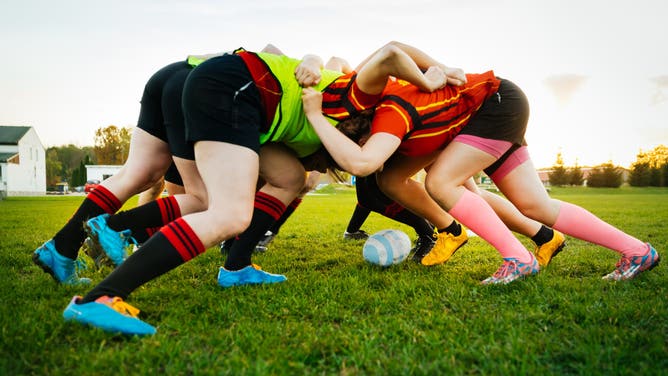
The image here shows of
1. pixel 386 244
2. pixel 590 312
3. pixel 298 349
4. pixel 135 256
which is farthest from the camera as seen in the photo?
pixel 386 244

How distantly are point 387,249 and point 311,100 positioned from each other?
1754 millimetres

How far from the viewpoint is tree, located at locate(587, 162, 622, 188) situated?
52312 millimetres

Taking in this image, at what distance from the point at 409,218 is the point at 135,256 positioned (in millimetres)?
2970

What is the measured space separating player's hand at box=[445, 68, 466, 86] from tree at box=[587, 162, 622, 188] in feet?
189

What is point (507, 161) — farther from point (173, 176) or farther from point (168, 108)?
point (173, 176)

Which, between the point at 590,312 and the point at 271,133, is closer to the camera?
the point at 590,312

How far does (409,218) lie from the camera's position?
4688 millimetres

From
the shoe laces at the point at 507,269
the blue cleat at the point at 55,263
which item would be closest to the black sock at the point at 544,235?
the shoe laces at the point at 507,269

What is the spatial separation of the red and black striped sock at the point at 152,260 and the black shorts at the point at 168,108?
0.87 meters

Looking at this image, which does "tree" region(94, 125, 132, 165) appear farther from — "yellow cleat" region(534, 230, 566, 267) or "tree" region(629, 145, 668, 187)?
"yellow cleat" region(534, 230, 566, 267)

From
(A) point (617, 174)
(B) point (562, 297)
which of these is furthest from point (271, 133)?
(A) point (617, 174)

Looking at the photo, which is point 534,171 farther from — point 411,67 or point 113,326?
point 113,326

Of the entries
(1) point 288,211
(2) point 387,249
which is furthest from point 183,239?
(1) point 288,211

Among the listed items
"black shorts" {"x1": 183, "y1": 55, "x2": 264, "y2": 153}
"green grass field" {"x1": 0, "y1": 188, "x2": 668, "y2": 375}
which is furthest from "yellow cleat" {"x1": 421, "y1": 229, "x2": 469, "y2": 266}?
"black shorts" {"x1": 183, "y1": 55, "x2": 264, "y2": 153}
